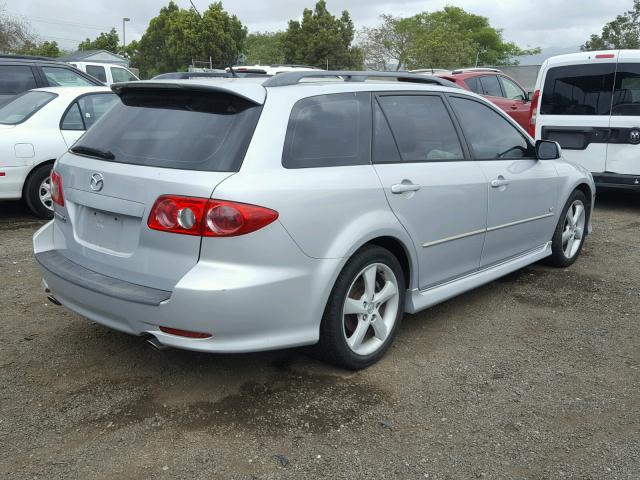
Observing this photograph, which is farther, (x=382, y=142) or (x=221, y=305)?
(x=382, y=142)

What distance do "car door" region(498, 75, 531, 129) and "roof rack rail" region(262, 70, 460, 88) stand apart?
25.7 feet

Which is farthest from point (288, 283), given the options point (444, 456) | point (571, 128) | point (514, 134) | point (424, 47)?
point (424, 47)

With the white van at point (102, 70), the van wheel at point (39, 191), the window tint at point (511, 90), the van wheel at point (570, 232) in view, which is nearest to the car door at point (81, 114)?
the van wheel at point (39, 191)

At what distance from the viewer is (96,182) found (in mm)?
3271

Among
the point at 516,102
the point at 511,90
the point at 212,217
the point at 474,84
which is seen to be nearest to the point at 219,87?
the point at 212,217

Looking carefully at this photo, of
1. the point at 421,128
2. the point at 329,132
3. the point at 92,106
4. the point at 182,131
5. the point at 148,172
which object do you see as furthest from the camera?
the point at 92,106

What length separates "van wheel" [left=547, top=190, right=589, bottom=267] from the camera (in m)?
5.53

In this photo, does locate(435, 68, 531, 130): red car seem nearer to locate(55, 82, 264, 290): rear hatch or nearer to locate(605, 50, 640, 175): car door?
locate(605, 50, 640, 175): car door

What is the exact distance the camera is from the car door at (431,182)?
3.69m

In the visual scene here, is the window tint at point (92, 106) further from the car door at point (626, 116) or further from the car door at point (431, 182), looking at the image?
the car door at point (626, 116)

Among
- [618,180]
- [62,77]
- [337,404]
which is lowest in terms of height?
[337,404]

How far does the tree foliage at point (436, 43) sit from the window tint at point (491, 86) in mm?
21727

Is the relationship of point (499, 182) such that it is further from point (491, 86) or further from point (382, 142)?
point (491, 86)

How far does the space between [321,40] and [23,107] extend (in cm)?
4296
